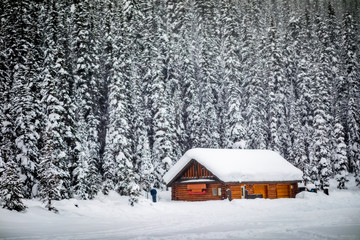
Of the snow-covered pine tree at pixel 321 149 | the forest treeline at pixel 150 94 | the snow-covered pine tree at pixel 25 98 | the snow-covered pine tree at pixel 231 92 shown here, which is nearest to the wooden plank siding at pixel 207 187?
the forest treeline at pixel 150 94

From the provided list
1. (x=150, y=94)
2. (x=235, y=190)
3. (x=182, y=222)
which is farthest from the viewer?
(x=150, y=94)

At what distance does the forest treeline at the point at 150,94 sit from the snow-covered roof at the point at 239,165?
255 inches

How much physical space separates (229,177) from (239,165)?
2.68m

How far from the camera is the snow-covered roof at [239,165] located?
95.4ft

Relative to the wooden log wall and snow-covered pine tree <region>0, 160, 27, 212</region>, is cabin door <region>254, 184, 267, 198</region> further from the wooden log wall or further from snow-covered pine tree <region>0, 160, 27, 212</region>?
snow-covered pine tree <region>0, 160, 27, 212</region>

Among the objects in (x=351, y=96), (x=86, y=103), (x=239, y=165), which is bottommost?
(x=239, y=165)

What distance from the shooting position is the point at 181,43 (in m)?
50.8

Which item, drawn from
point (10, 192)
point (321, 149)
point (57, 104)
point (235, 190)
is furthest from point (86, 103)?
point (321, 149)

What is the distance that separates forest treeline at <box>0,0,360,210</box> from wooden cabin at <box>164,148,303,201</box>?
17.9ft

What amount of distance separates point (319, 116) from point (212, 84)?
1638cm

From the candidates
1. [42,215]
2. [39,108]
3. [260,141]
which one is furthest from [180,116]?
[42,215]

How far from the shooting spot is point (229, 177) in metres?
28.3

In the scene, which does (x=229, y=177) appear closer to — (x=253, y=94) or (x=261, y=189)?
(x=261, y=189)

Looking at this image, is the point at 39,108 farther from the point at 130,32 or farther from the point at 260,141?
the point at 260,141
